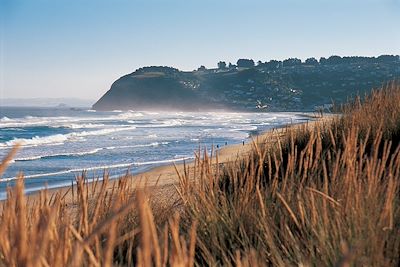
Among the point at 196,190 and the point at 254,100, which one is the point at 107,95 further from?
the point at 196,190

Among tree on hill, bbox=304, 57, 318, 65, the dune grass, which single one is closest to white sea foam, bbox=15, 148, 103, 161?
the dune grass

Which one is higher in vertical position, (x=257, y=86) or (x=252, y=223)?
(x=252, y=223)

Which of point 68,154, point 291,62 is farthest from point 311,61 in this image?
point 68,154

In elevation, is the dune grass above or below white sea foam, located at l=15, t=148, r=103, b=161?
above

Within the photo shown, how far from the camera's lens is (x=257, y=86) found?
103 metres

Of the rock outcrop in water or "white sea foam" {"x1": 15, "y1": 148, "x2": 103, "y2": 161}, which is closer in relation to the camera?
"white sea foam" {"x1": 15, "y1": 148, "x2": 103, "y2": 161}

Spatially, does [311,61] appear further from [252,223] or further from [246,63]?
[252,223]

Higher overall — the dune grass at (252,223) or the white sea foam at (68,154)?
the dune grass at (252,223)

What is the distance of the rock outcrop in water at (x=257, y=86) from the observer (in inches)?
3617

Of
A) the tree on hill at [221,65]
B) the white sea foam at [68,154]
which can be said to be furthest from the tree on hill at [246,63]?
the white sea foam at [68,154]

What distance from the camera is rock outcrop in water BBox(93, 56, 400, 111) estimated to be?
301ft

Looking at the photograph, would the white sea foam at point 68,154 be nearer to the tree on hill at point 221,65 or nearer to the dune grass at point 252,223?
the dune grass at point 252,223

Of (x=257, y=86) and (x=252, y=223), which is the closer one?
(x=252, y=223)

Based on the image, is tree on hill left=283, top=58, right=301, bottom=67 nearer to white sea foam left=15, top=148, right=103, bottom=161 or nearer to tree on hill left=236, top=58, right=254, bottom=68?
tree on hill left=236, top=58, right=254, bottom=68
